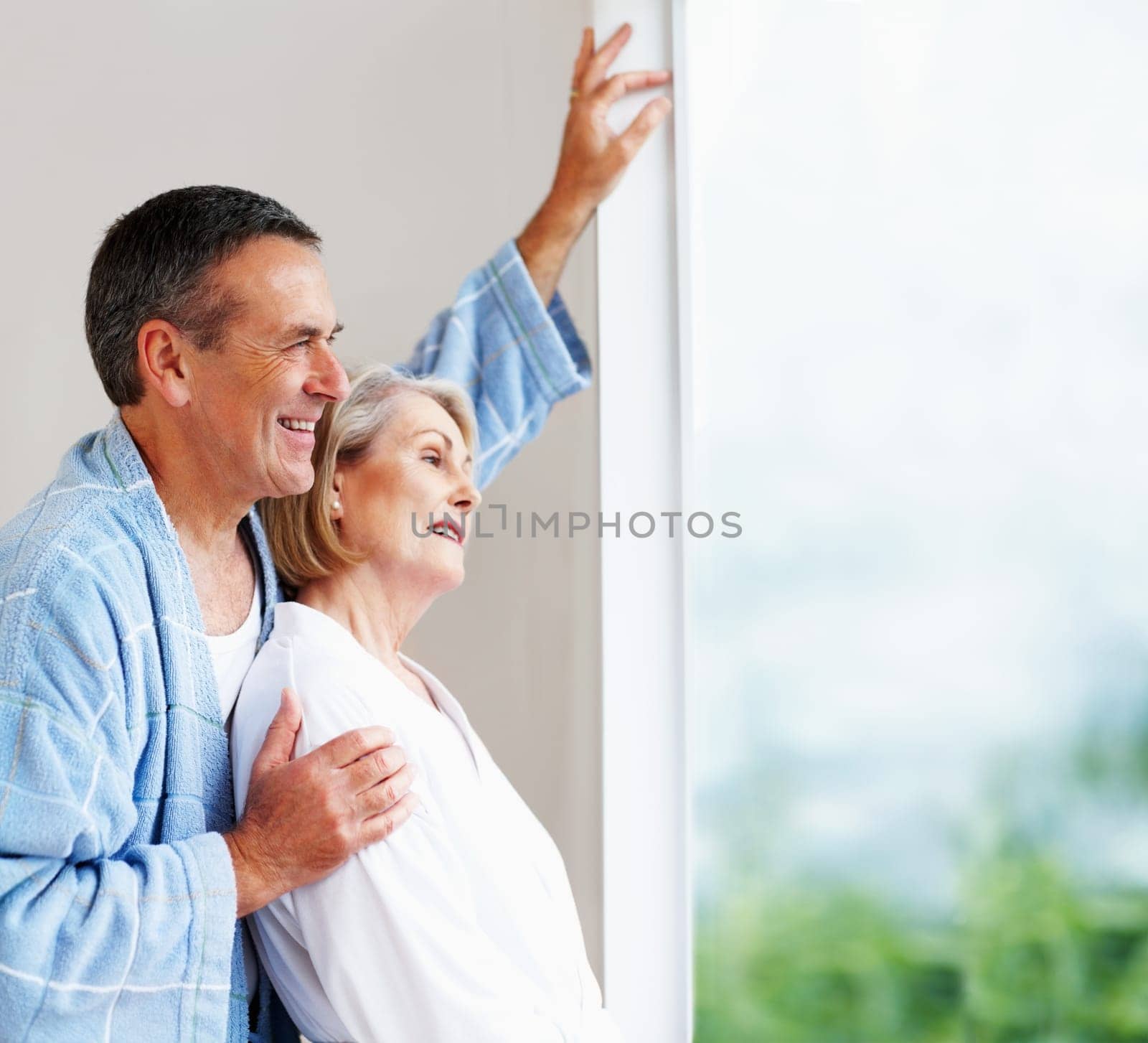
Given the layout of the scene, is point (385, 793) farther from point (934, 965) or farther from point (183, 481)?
point (934, 965)

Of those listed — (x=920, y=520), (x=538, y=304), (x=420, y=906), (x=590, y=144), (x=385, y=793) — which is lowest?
(x=420, y=906)

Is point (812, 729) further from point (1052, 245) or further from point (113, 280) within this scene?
point (113, 280)

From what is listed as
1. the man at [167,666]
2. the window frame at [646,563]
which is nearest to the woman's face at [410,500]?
the man at [167,666]

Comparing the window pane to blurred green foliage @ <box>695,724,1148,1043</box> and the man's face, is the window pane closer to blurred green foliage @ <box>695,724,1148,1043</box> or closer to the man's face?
blurred green foliage @ <box>695,724,1148,1043</box>

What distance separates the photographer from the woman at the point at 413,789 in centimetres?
106

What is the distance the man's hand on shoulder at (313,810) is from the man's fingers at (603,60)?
0.92 meters

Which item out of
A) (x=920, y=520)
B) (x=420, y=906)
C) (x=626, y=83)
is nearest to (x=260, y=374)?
(x=420, y=906)

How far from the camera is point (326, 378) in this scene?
3.98ft

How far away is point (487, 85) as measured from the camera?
1.70m

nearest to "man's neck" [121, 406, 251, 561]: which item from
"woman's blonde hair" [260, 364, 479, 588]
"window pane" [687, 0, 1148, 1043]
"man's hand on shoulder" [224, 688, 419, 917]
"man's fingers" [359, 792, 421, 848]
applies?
"woman's blonde hair" [260, 364, 479, 588]

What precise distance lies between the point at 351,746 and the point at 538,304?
0.72 m

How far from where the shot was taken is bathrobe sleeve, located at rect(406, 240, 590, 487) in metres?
1.58

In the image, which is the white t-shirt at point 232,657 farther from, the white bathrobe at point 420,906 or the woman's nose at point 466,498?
the woman's nose at point 466,498

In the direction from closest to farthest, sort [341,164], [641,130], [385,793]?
[385,793] < [641,130] < [341,164]
